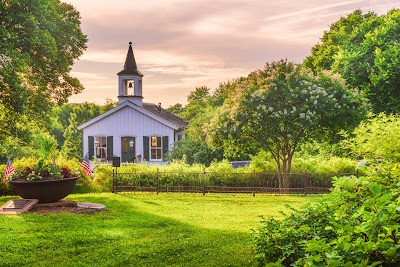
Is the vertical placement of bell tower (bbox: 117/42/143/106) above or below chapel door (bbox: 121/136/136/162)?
above

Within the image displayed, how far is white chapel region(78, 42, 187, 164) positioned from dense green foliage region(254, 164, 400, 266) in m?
32.0

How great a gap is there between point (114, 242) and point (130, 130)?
28308mm

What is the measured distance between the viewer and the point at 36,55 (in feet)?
74.7

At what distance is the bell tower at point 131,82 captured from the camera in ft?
130

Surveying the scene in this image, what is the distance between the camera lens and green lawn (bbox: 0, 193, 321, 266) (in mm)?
10008

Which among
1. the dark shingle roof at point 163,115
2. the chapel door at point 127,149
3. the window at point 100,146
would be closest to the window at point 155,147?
the chapel door at point 127,149

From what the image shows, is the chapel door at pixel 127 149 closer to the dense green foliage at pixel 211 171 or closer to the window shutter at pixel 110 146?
the window shutter at pixel 110 146

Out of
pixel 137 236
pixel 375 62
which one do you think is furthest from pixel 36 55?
pixel 375 62

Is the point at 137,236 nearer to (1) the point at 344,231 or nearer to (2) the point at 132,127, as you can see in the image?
(1) the point at 344,231

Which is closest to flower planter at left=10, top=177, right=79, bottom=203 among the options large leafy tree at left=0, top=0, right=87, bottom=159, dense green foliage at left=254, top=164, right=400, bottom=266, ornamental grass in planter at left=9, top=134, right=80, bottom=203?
ornamental grass in planter at left=9, top=134, right=80, bottom=203

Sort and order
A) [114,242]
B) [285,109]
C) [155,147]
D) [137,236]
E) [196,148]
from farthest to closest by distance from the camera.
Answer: [155,147] < [196,148] < [285,109] < [137,236] < [114,242]

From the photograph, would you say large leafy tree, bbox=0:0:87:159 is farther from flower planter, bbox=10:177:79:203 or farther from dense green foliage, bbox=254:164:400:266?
dense green foliage, bbox=254:164:400:266

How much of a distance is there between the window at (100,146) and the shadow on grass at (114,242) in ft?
82.7

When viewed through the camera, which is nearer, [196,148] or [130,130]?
[196,148]
